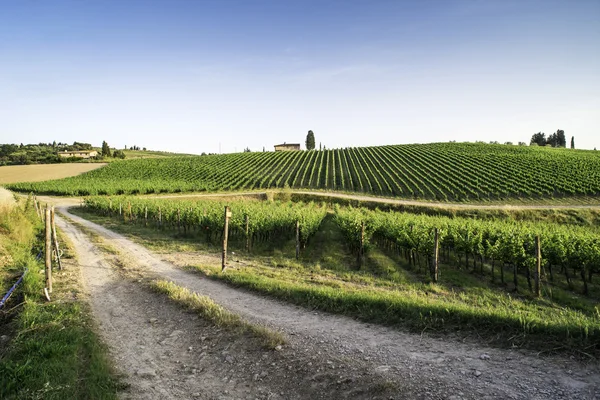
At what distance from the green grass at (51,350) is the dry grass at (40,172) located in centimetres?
6838

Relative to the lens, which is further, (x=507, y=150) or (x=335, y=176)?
(x=507, y=150)

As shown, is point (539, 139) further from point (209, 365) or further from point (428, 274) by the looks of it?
point (209, 365)

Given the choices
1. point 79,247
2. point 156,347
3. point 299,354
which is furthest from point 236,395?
point 79,247

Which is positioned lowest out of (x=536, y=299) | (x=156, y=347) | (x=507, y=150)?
(x=536, y=299)

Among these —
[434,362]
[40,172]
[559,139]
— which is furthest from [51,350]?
[559,139]

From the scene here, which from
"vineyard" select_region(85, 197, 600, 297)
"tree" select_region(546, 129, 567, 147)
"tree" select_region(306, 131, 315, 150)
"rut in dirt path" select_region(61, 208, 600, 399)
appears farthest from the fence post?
"tree" select_region(546, 129, 567, 147)

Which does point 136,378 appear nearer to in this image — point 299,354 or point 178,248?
point 299,354

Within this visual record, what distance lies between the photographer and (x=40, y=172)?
72.1 meters

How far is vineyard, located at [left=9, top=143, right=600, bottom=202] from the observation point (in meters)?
43.6

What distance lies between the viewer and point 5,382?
5.73 metres

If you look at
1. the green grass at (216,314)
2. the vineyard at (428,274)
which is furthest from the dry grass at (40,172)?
the green grass at (216,314)

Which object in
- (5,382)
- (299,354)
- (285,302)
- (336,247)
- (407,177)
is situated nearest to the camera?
(5,382)

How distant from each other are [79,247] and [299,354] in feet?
52.5

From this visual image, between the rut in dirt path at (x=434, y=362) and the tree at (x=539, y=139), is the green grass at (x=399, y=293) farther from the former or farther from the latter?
the tree at (x=539, y=139)
